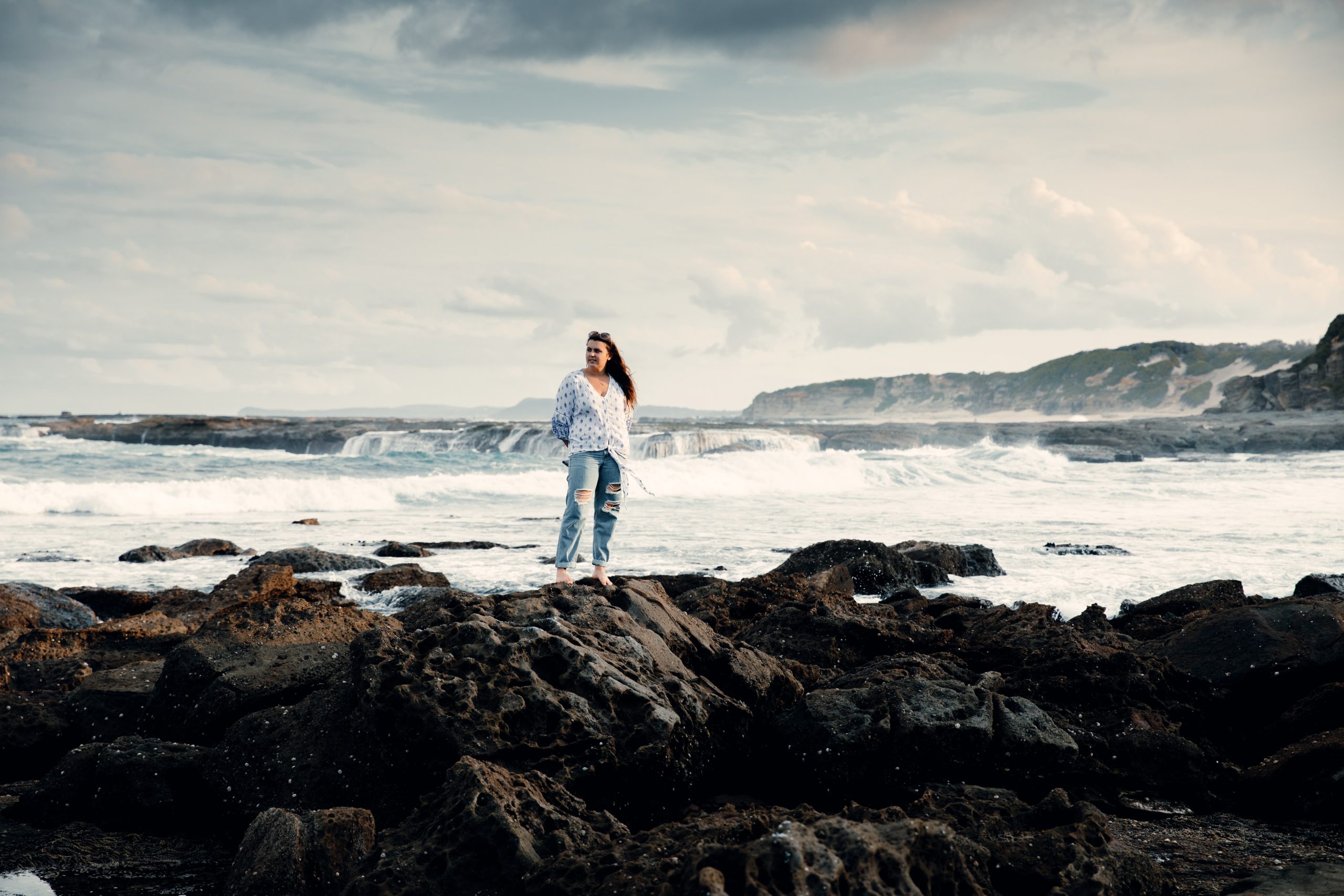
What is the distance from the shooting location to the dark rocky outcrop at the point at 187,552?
12.5 metres

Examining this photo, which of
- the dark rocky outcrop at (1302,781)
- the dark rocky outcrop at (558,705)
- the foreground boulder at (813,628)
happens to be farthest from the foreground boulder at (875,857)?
the foreground boulder at (813,628)

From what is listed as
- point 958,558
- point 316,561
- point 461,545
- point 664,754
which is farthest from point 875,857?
point 461,545

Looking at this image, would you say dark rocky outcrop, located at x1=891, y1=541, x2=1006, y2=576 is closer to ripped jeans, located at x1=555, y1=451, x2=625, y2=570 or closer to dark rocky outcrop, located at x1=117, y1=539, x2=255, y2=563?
ripped jeans, located at x1=555, y1=451, x2=625, y2=570

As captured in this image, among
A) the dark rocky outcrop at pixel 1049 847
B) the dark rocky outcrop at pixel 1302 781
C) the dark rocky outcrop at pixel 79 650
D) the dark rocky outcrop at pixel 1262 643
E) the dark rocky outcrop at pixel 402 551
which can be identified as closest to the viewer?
the dark rocky outcrop at pixel 1049 847

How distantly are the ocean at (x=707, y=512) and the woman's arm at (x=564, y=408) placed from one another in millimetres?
3860

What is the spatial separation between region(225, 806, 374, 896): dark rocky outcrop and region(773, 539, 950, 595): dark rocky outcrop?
6.60 m

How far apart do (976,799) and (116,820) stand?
10.9 ft

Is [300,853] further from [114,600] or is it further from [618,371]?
[114,600]

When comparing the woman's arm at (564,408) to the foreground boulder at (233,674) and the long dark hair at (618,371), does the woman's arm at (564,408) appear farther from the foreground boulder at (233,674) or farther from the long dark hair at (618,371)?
the foreground boulder at (233,674)

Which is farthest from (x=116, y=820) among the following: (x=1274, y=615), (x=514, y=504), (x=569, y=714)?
(x=514, y=504)

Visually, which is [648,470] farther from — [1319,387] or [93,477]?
[1319,387]

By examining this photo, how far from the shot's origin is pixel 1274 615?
5.55 m

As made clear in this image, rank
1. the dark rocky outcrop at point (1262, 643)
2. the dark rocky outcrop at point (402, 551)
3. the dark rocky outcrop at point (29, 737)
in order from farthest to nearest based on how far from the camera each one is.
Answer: the dark rocky outcrop at point (402, 551), the dark rocky outcrop at point (1262, 643), the dark rocky outcrop at point (29, 737)

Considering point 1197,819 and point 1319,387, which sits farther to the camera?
point 1319,387
